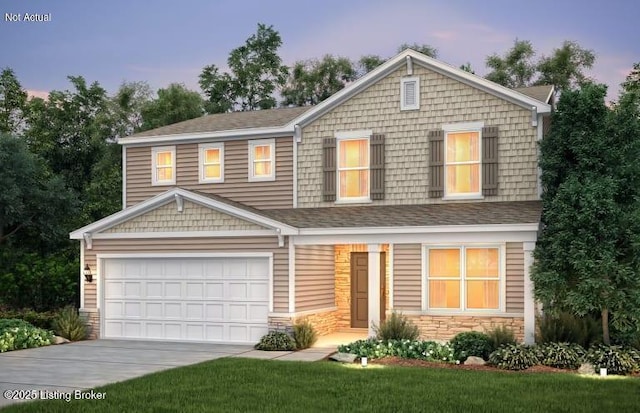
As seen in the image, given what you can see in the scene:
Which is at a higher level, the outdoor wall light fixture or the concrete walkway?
the outdoor wall light fixture

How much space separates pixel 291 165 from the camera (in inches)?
861

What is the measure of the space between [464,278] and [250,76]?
24.3m

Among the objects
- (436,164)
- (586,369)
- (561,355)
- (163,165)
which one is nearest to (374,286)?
(436,164)

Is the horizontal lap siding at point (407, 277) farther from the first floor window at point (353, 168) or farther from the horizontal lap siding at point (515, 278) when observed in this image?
the first floor window at point (353, 168)

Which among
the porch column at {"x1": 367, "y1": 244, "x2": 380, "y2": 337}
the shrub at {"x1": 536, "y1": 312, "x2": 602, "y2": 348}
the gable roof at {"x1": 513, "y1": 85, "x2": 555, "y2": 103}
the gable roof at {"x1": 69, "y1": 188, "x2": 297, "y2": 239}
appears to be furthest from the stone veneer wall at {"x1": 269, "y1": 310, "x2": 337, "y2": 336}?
the gable roof at {"x1": 513, "y1": 85, "x2": 555, "y2": 103}

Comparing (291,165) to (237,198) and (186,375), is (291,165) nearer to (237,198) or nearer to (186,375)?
(237,198)

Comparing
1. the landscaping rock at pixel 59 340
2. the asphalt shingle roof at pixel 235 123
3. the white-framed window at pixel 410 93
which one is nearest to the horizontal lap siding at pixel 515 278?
the white-framed window at pixel 410 93

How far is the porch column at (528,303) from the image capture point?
55.3ft

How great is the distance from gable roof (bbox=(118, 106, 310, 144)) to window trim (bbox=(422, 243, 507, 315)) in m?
5.49

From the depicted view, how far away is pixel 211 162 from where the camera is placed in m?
23.0

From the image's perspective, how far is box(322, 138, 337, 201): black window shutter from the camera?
21.3m

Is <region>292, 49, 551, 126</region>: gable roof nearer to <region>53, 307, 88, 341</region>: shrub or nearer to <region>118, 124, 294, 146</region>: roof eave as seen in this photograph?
<region>118, 124, 294, 146</region>: roof eave

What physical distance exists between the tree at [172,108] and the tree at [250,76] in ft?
2.81

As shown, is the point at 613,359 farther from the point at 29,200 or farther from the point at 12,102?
the point at 12,102
